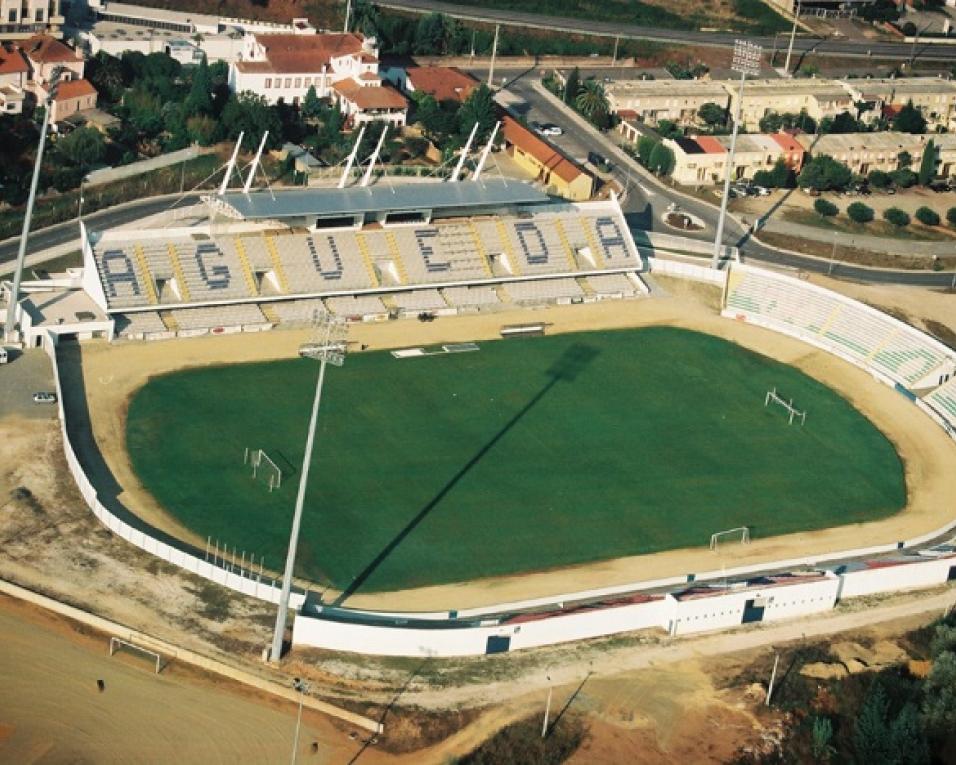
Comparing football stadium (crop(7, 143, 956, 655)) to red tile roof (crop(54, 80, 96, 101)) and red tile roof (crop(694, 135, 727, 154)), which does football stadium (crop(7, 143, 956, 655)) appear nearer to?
red tile roof (crop(694, 135, 727, 154))

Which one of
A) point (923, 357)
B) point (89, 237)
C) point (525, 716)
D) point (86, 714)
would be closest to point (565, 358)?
point (923, 357)

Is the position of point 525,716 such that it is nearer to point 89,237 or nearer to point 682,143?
point 89,237

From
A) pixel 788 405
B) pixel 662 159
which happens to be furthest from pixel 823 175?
pixel 788 405

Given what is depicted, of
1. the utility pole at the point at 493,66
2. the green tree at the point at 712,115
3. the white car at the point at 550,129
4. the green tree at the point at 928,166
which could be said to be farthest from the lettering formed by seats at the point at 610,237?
the green tree at the point at 928,166

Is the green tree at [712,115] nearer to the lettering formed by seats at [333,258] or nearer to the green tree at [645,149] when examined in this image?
the green tree at [645,149]

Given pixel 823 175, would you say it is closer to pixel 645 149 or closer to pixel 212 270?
pixel 645 149

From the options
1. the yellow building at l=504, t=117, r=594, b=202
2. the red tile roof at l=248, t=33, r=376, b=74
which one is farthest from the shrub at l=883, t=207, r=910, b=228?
the red tile roof at l=248, t=33, r=376, b=74
